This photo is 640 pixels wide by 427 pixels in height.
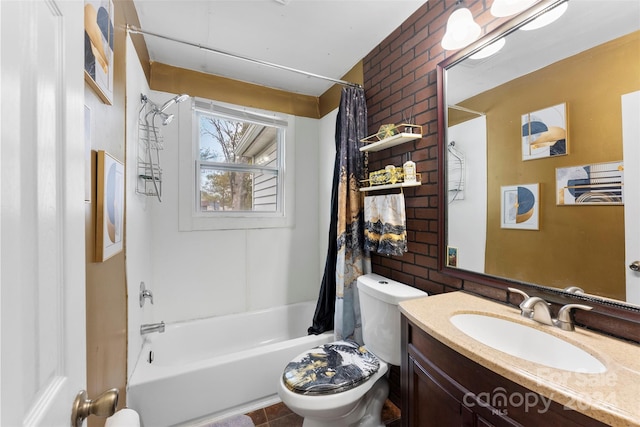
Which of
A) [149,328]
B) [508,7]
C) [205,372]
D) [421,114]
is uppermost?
[508,7]

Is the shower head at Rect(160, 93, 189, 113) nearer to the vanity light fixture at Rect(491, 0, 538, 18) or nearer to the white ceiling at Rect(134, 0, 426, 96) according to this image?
the white ceiling at Rect(134, 0, 426, 96)

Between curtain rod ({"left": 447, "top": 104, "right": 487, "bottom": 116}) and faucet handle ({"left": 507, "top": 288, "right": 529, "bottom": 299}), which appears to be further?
curtain rod ({"left": 447, "top": 104, "right": 487, "bottom": 116})

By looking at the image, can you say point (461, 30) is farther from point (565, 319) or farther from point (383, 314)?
point (383, 314)

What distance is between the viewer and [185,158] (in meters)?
2.18

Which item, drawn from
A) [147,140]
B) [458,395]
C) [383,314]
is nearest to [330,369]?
[383,314]

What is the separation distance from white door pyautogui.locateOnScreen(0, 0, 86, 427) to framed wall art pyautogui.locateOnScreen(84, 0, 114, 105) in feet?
1.27

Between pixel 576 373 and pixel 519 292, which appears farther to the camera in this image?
pixel 519 292

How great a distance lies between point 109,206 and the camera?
1.06m

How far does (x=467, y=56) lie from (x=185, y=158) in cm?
209

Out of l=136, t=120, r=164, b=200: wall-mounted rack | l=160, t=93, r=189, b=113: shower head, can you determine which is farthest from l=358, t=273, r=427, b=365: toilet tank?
l=160, t=93, r=189, b=113: shower head

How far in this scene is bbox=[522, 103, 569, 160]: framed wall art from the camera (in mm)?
979

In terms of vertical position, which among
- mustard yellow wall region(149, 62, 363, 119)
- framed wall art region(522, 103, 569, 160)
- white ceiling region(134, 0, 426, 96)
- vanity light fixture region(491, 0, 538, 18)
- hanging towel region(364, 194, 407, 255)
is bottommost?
hanging towel region(364, 194, 407, 255)

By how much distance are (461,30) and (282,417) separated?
2.40m

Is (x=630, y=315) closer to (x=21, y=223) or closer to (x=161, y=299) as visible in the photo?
(x=21, y=223)
